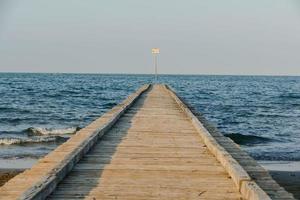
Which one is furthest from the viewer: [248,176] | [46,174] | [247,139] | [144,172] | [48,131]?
[48,131]

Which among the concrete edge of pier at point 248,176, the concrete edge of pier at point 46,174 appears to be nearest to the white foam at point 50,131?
the concrete edge of pier at point 46,174

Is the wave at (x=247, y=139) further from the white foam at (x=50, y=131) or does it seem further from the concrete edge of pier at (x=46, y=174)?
the concrete edge of pier at (x=46, y=174)

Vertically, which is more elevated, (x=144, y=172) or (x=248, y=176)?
(x=248, y=176)

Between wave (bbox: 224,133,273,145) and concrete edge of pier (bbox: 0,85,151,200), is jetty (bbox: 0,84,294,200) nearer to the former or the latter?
concrete edge of pier (bbox: 0,85,151,200)

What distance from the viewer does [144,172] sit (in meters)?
6.04

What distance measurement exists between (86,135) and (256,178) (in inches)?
149

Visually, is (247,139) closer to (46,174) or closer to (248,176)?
(248,176)

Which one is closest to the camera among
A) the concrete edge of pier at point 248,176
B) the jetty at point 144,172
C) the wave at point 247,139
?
the concrete edge of pier at point 248,176

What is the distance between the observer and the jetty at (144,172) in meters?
4.88

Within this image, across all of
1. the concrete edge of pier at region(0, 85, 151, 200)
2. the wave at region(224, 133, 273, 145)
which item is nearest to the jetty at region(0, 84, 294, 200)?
the concrete edge of pier at region(0, 85, 151, 200)

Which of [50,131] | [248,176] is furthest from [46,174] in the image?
[50,131]

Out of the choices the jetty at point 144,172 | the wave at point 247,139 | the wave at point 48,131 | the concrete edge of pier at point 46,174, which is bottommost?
the wave at point 247,139

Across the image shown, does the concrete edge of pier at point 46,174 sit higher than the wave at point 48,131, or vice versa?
the concrete edge of pier at point 46,174

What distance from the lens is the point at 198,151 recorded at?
7.67 m
